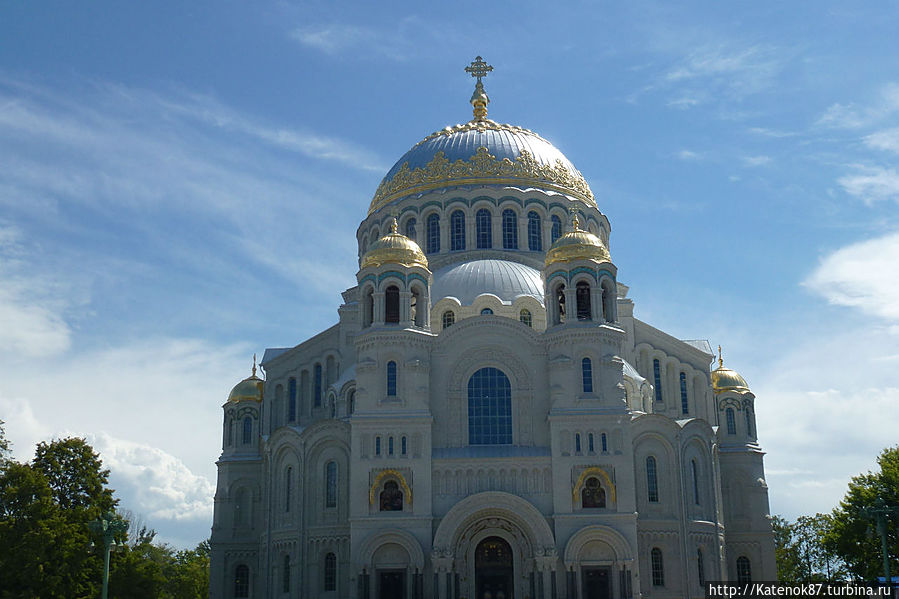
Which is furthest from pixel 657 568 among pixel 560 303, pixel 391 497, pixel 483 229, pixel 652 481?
pixel 483 229

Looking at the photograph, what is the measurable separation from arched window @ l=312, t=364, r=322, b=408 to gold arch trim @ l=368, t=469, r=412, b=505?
844 cm

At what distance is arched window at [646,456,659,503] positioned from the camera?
36.8 meters

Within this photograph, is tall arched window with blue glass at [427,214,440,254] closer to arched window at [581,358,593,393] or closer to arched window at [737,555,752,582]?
arched window at [581,358,593,393]

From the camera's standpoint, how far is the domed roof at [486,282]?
41.1 metres

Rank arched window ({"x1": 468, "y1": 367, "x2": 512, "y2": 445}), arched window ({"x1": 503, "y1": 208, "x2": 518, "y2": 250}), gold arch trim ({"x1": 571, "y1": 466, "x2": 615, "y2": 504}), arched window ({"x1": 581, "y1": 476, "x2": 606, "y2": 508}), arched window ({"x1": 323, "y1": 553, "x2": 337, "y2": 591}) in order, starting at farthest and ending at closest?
arched window ({"x1": 503, "y1": 208, "x2": 518, "y2": 250}), arched window ({"x1": 468, "y1": 367, "x2": 512, "y2": 445}), arched window ({"x1": 323, "y1": 553, "x2": 337, "y2": 591}), arched window ({"x1": 581, "y1": 476, "x2": 606, "y2": 508}), gold arch trim ({"x1": 571, "y1": 466, "x2": 615, "y2": 504})

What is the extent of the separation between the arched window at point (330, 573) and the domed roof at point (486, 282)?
434 inches

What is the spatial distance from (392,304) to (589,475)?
32.0 ft

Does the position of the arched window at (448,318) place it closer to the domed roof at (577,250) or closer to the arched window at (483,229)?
the domed roof at (577,250)

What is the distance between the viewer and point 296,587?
36875 millimetres

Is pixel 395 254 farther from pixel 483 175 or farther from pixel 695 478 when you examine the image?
pixel 695 478

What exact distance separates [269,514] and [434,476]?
306 inches

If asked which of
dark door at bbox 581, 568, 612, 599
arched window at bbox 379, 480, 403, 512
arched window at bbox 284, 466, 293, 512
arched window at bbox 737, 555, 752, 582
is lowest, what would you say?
dark door at bbox 581, 568, 612, 599

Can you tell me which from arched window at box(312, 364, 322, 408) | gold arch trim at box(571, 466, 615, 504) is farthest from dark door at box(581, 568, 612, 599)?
arched window at box(312, 364, 322, 408)

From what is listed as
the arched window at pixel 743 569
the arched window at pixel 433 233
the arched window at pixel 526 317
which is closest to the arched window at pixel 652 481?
the arched window at pixel 743 569
